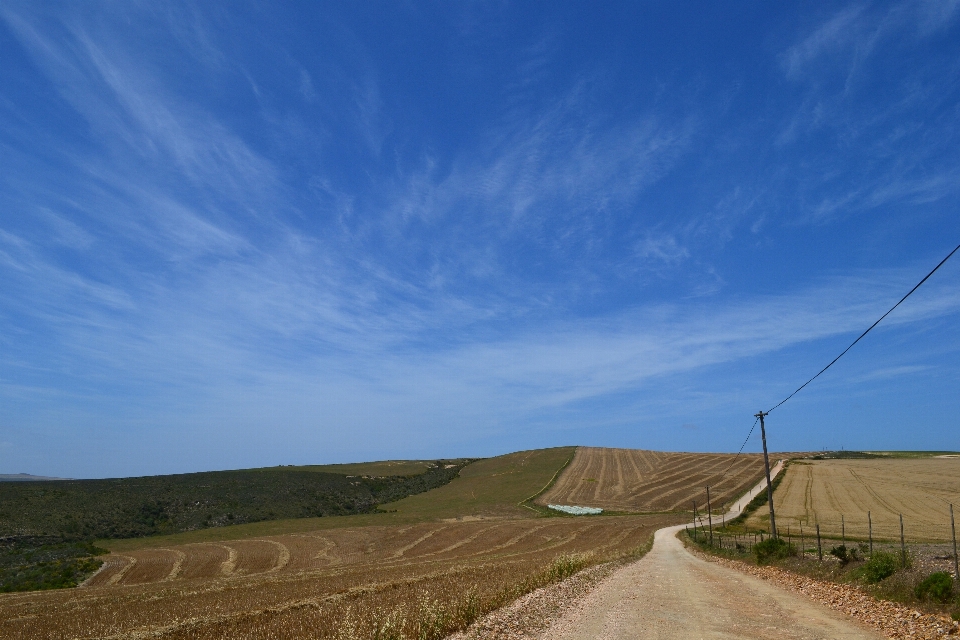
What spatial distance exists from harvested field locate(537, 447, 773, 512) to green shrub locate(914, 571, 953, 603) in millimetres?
64749

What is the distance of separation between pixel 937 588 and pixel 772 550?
16549 mm

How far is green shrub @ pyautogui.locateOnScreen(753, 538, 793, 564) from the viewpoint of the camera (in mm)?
29803

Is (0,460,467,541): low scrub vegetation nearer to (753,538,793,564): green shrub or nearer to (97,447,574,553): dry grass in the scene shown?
(97,447,574,553): dry grass

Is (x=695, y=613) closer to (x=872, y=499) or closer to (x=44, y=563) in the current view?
(x=44, y=563)

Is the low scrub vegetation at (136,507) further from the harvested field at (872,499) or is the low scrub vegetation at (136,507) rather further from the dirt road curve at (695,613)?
the harvested field at (872,499)

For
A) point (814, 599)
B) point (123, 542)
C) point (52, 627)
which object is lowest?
point (123, 542)

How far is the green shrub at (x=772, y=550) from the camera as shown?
2980cm

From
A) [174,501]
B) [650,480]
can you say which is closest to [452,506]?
[650,480]

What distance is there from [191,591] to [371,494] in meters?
83.6

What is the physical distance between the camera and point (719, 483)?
92.9 metres

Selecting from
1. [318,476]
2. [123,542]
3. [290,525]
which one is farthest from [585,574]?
[318,476]

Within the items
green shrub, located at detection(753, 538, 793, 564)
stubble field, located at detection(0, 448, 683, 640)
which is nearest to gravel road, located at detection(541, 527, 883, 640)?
stubble field, located at detection(0, 448, 683, 640)

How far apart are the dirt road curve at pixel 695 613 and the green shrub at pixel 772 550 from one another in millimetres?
5025

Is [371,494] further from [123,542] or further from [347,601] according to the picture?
[347,601]
